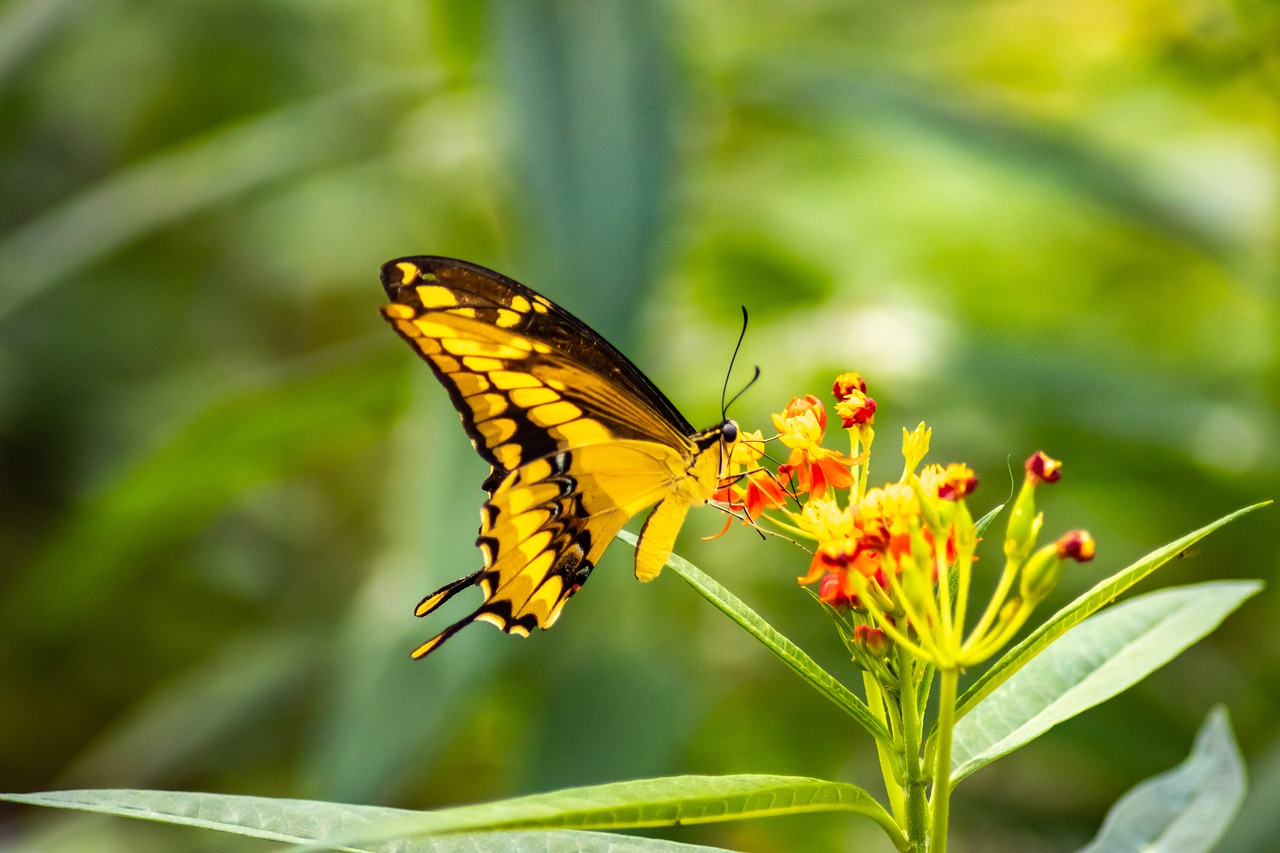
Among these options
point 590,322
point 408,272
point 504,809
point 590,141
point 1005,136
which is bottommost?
point 504,809

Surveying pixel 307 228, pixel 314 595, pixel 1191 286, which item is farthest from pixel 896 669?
pixel 307 228

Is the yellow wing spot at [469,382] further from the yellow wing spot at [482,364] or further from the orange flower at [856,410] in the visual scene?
the orange flower at [856,410]

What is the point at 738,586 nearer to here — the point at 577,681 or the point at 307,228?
the point at 577,681

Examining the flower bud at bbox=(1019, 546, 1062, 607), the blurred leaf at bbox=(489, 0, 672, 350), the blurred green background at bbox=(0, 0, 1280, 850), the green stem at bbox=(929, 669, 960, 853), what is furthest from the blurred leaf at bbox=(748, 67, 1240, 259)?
the green stem at bbox=(929, 669, 960, 853)

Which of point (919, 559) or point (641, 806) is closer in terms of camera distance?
point (641, 806)

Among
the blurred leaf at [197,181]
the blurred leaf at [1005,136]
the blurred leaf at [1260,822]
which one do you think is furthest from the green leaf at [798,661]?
the blurred leaf at [197,181]

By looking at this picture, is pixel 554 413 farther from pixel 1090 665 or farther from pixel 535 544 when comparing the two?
pixel 1090 665

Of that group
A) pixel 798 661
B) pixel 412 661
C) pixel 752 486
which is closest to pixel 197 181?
pixel 412 661

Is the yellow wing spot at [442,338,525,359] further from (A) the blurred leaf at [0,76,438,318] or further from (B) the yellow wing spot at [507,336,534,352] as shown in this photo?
(A) the blurred leaf at [0,76,438,318]
